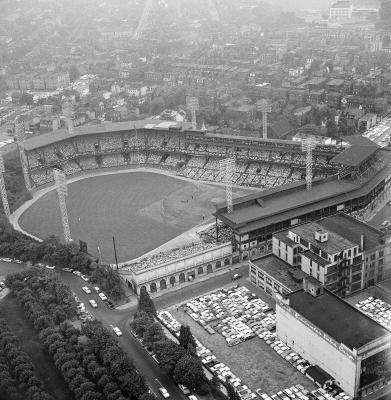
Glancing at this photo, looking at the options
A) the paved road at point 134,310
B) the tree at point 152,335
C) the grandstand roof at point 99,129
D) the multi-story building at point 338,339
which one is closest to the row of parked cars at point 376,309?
the multi-story building at point 338,339

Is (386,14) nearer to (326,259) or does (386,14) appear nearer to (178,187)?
(178,187)

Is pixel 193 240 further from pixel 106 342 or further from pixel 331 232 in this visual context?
pixel 106 342

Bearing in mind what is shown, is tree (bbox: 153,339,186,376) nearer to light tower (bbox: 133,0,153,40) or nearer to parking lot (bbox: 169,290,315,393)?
parking lot (bbox: 169,290,315,393)

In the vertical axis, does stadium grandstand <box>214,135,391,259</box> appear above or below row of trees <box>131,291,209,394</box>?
above

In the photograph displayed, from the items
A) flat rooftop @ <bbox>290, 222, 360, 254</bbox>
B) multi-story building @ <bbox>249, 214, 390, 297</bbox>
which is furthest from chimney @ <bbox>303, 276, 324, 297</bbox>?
flat rooftop @ <bbox>290, 222, 360, 254</bbox>

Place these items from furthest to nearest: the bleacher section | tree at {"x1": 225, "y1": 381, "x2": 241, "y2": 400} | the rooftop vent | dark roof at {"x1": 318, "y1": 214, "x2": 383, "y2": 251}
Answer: the bleacher section, dark roof at {"x1": 318, "y1": 214, "x2": 383, "y2": 251}, the rooftop vent, tree at {"x1": 225, "y1": 381, "x2": 241, "y2": 400}

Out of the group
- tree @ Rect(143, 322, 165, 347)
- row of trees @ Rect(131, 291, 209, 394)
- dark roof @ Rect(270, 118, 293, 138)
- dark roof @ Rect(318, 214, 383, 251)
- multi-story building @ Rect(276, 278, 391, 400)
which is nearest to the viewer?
multi-story building @ Rect(276, 278, 391, 400)

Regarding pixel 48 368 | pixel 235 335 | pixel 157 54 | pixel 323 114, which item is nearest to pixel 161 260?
pixel 235 335
